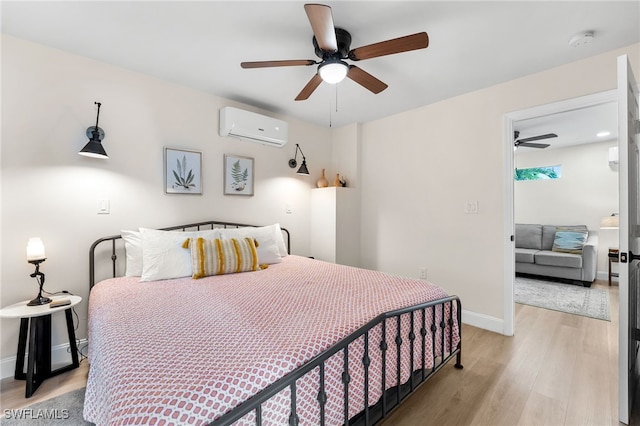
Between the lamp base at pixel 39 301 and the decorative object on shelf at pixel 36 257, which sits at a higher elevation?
the decorative object on shelf at pixel 36 257

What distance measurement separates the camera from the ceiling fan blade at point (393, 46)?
159 centimetres

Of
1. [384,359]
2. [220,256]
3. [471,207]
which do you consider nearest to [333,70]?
[220,256]

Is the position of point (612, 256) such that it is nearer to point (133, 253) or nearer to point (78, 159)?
point (133, 253)

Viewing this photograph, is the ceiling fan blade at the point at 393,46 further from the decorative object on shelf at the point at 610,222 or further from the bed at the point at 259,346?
the decorative object on shelf at the point at 610,222

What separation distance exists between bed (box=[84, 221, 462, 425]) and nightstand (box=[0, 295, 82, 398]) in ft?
1.02

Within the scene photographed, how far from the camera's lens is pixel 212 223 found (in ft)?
9.78

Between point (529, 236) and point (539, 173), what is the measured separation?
4.28ft

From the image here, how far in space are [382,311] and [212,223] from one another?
6.94ft

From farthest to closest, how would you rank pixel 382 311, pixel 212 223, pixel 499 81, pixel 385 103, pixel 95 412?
pixel 385 103 → pixel 212 223 → pixel 499 81 → pixel 382 311 → pixel 95 412

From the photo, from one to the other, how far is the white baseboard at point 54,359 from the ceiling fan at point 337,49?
253cm

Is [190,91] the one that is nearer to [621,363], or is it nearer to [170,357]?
[170,357]

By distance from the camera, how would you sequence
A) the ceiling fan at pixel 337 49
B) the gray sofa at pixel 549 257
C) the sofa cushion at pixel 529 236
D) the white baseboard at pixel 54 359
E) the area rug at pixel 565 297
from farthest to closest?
the sofa cushion at pixel 529 236 < the gray sofa at pixel 549 257 < the area rug at pixel 565 297 < the white baseboard at pixel 54 359 < the ceiling fan at pixel 337 49

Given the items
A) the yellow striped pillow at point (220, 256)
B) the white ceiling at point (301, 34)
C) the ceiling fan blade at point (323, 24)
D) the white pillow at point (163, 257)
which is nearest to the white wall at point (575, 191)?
the white ceiling at point (301, 34)

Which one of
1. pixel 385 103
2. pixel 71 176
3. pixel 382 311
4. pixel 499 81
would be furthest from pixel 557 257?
pixel 71 176
